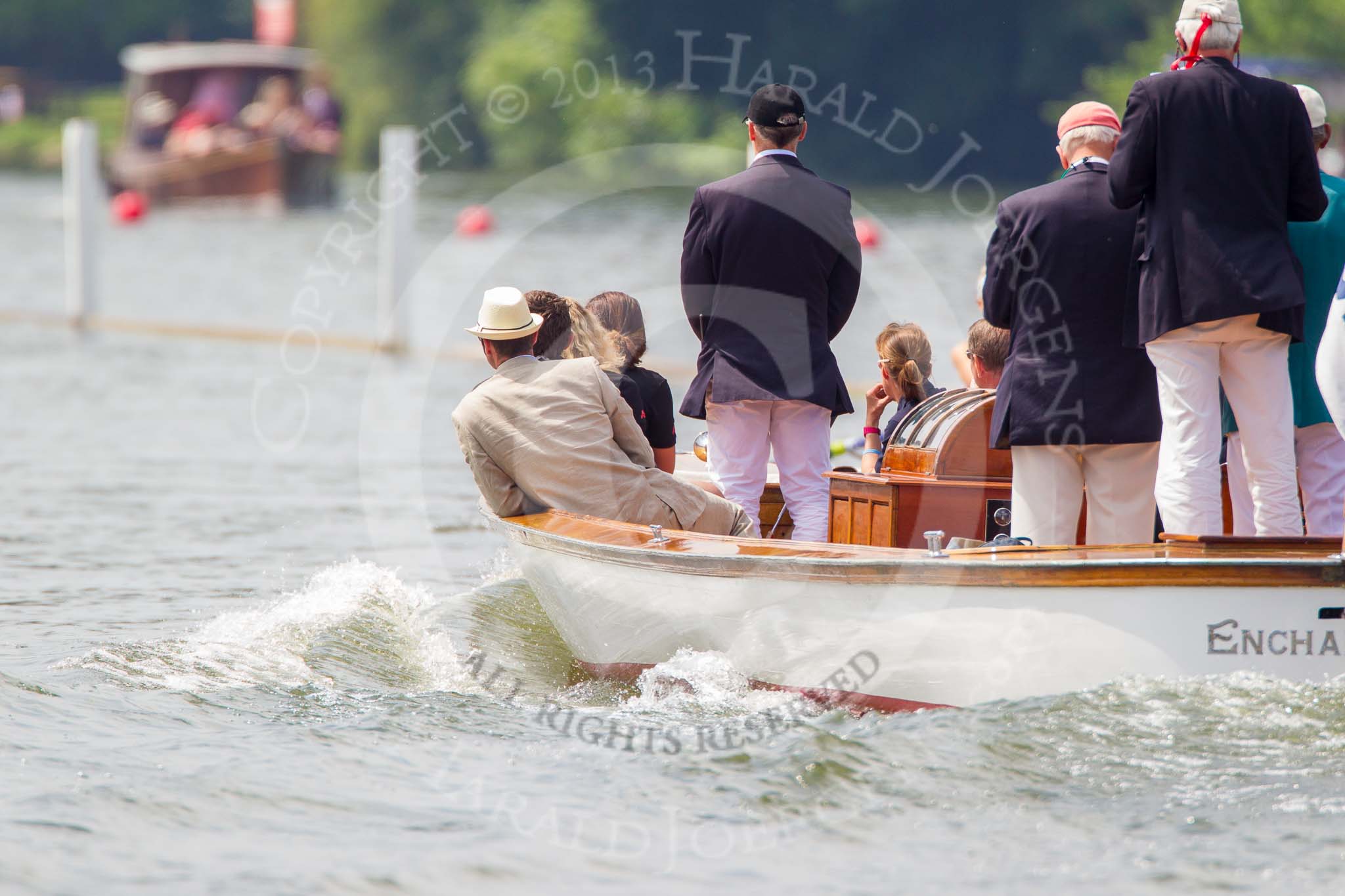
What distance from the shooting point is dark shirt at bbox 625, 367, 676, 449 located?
5.72 meters

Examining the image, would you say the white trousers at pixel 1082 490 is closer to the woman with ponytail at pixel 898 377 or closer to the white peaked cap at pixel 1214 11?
the woman with ponytail at pixel 898 377

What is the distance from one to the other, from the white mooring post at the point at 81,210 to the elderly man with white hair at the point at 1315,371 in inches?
561

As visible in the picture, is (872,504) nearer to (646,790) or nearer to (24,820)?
(646,790)

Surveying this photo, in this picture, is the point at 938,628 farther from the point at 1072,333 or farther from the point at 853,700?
the point at 1072,333

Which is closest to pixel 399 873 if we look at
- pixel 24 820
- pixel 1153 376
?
pixel 24 820

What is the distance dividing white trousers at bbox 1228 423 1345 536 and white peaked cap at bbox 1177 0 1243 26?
117 centimetres

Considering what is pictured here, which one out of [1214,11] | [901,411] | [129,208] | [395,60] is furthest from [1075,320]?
[395,60]

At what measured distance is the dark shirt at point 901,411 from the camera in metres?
5.66

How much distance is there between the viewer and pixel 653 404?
5.74 meters

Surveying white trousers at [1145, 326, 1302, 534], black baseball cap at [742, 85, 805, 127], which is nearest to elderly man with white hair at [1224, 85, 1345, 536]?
white trousers at [1145, 326, 1302, 534]

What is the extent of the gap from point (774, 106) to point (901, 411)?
111 centimetres

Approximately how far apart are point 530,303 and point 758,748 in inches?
65.5

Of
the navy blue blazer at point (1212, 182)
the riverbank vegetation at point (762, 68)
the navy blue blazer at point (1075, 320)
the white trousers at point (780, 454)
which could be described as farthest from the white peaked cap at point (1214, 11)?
the riverbank vegetation at point (762, 68)

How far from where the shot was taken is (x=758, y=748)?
480 cm
